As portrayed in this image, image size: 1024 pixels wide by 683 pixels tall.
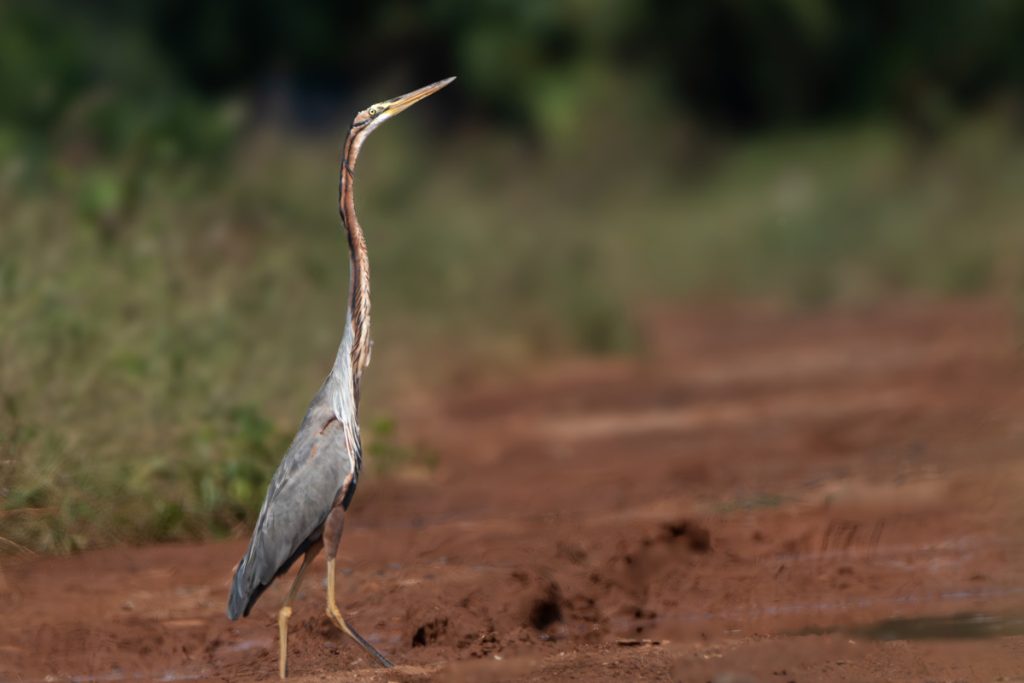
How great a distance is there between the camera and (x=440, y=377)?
16.1 metres

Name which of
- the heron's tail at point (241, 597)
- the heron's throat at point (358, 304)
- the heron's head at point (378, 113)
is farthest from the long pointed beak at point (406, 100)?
the heron's tail at point (241, 597)

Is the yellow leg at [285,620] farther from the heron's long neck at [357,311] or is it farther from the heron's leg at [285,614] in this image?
the heron's long neck at [357,311]

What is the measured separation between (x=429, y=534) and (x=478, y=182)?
1421cm

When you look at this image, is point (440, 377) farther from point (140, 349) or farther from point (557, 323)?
point (140, 349)

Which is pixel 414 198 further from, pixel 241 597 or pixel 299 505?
pixel 241 597

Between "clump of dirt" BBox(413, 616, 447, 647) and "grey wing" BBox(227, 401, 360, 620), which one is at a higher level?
"grey wing" BBox(227, 401, 360, 620)

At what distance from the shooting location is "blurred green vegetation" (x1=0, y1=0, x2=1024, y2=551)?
898cm

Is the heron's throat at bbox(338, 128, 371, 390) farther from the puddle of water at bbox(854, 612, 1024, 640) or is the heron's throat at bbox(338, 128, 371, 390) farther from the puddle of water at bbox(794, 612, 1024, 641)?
the puddle of water at bbox(854, 612, 1024, 640)

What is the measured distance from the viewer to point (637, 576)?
766 cm

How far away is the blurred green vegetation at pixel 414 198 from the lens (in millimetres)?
8977

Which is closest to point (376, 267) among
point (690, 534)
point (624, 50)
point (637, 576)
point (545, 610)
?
point (690, 534)

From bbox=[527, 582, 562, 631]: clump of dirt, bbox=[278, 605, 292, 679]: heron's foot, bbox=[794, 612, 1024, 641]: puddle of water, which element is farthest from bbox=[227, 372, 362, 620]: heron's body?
bbox=[794, 612, 1024, 641]: puddle of water

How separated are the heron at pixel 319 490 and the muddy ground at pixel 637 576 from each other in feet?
1.21

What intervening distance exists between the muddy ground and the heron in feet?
1.21
